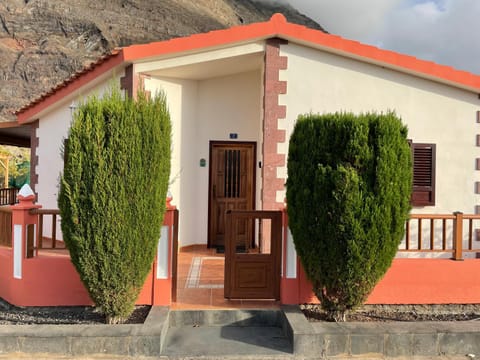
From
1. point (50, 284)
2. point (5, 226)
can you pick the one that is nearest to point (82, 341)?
point (50, 284)

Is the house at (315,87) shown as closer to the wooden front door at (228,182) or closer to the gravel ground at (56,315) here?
the wooden front door at (228,182)

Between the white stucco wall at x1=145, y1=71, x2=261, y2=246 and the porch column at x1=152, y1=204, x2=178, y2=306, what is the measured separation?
329cm

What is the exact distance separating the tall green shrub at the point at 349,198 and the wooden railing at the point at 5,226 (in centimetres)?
430

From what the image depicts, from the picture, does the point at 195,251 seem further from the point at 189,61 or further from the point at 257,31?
the point at 257,31

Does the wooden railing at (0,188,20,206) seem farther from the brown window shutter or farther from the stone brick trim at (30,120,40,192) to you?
the brown window shutter

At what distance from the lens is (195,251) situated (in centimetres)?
829

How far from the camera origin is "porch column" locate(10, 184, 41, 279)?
203 inches

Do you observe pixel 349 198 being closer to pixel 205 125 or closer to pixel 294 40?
pixel 294 40

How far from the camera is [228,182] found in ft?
28.6

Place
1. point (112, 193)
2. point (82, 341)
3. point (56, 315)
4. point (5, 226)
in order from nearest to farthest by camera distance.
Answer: point (82, 341) → point (112, 193) → point (56, 315) → point (5, 226)

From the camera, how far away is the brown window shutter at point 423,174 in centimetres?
716

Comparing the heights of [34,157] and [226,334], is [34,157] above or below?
above

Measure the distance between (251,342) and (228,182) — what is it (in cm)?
469

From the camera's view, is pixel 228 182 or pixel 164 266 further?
pixel 228 182
